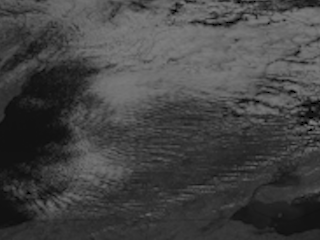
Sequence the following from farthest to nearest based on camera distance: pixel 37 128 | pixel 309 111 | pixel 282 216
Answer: pixel 37 128 < pixel 309 111 < pixel 282 216

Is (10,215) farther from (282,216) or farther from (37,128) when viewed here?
(282,216)

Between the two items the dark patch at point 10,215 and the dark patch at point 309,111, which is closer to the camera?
the dark patch at point 10,215

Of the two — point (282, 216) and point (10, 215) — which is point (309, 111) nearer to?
point (282, 216)

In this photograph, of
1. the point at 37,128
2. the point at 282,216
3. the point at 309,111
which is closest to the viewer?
the point at 282,216

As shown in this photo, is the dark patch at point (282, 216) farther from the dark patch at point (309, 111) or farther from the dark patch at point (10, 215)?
the dark patch at point (10, 215)

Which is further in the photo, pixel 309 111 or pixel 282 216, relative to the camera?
pixel 309 111

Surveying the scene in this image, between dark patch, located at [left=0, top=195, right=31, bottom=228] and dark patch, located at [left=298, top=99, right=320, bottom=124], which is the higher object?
dark patch, located at [left=298, top=99, right=320, bottom=124]

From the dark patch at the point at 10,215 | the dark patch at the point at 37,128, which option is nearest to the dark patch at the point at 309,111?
the dark patch at the point at 37,128

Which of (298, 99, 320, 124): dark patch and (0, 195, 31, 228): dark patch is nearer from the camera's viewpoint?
(0, 195, 31, 228): dark patch

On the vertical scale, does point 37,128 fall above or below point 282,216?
above

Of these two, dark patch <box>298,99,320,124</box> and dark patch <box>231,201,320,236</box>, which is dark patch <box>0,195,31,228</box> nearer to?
dark patch <box>231,201,320,236</box>

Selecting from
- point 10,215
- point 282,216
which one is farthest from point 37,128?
point 282,216

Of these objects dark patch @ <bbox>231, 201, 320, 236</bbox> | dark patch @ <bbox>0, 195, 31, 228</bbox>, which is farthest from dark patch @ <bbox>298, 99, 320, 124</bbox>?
dark patch @ <bbox>0, 195, 31, 228</bbox>

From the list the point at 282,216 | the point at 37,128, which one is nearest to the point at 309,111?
the point at 282,216
